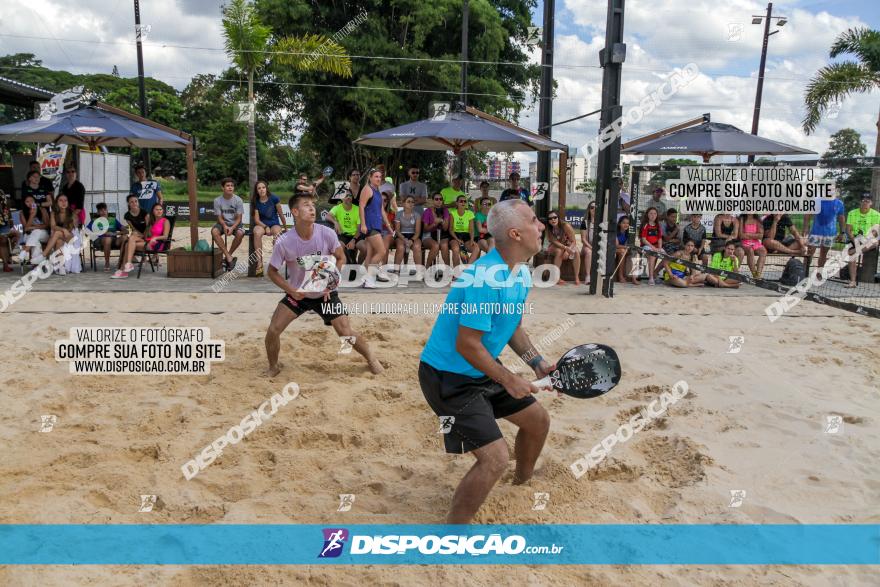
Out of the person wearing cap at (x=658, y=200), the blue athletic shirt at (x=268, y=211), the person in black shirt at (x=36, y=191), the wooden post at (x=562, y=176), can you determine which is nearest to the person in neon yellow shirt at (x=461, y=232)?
the wooden post at (x=562, y=176)

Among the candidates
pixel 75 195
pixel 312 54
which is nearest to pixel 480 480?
pixel 75 195

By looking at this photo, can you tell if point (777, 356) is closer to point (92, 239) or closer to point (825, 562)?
point (825, 562)

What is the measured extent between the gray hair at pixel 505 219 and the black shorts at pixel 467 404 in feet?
2.33

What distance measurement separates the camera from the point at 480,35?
2431 centimetres

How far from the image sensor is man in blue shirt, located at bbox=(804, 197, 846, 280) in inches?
430

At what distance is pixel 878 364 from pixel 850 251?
6.20 meters

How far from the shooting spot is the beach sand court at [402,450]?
2895 mm

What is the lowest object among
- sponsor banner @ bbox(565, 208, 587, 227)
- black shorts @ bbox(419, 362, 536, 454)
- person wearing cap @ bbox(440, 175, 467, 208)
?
black shorts @ bbox(419, 362, 536, 454)

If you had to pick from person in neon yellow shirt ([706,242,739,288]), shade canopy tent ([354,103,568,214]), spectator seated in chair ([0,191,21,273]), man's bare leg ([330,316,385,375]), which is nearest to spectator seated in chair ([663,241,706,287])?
person in neon yellow shirt ([706,242,739,288])

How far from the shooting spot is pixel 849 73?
64.8ft

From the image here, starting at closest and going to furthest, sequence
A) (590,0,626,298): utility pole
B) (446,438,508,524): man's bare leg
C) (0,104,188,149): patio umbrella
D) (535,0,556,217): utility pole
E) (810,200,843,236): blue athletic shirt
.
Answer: (446,438,508,524): man's bare leg, (590,0,626,298): utility pole, (0,104,188,149): patio umbrella, (810,200,843,236): blue athletic shirt, (535,0,556,217): utility pole

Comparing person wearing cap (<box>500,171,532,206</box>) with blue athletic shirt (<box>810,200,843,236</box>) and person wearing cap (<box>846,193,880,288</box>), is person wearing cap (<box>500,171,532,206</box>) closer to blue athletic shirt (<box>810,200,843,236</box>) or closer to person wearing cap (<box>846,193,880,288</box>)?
blue athletic shirt (<box>810,200,843,236</box>)

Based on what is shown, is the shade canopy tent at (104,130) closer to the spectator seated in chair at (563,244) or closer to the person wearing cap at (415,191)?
the person wearing cap at (415,191)

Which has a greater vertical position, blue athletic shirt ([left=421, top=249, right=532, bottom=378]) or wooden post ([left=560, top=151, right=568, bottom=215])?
wooden post ([left=560, top=151, right=568, bottom=215])
